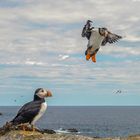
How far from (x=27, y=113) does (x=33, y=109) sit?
0.40 metres

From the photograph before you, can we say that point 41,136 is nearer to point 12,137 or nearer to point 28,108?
point 12,137

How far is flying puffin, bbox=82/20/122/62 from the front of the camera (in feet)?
75.5

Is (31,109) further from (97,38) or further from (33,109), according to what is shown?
(97,38)

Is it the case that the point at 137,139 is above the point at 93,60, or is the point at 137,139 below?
below

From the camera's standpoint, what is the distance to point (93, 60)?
70.8ft

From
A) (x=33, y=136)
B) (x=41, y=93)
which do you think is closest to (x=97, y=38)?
(x=41, y=93)

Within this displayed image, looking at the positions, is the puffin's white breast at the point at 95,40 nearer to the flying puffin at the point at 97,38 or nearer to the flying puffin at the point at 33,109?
the flying puffin at the point at 97,38

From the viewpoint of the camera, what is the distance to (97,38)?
78.4 feet

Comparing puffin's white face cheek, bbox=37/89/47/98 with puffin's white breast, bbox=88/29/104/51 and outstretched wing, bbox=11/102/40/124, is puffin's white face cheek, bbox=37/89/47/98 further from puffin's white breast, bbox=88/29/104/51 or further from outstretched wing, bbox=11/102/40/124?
puffin's white breast, bbox=88/29/104/51

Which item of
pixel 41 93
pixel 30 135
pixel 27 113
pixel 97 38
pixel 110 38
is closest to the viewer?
pixel 30 135

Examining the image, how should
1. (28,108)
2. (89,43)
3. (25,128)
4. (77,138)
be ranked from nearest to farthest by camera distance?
(77,138)
(25,128)
(28,108)
(89,43)

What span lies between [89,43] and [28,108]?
299 inches

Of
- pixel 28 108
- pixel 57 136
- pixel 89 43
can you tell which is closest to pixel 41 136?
pixel 57 136

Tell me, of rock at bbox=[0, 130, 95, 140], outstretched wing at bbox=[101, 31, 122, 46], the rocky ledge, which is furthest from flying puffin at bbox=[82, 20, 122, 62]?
rock at bbox=[0, 130, 95, 140]
